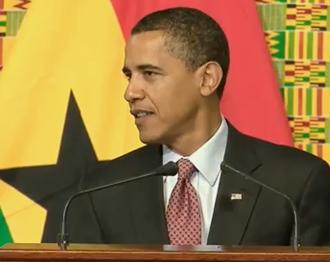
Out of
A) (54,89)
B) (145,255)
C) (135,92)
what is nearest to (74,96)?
(54,89)

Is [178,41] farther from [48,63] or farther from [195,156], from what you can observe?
[48,63]

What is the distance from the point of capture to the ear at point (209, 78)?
2059 millimetres

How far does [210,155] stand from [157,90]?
18 centimetres

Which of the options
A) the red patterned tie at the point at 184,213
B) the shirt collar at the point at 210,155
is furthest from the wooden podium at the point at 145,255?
the shirt collar at the point at 210,155

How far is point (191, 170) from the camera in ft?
6.46

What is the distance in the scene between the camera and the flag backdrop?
239 centimetres

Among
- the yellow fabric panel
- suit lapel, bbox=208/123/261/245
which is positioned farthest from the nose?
the yellow fabric panel

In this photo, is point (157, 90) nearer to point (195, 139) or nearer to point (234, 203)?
point (195, 139)

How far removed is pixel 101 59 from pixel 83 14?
0.13 meters

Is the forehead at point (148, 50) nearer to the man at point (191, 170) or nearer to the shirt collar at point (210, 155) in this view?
the man at point (191, 170)

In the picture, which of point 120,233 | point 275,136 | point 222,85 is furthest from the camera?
point 275,136

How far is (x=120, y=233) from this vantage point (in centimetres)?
196

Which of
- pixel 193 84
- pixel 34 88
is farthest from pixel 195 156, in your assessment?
pixel 34 88

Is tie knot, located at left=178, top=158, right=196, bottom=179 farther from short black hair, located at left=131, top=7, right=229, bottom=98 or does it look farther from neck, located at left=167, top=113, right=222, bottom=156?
short black hair, located at left=131, top=7, right=229, bottom=98
